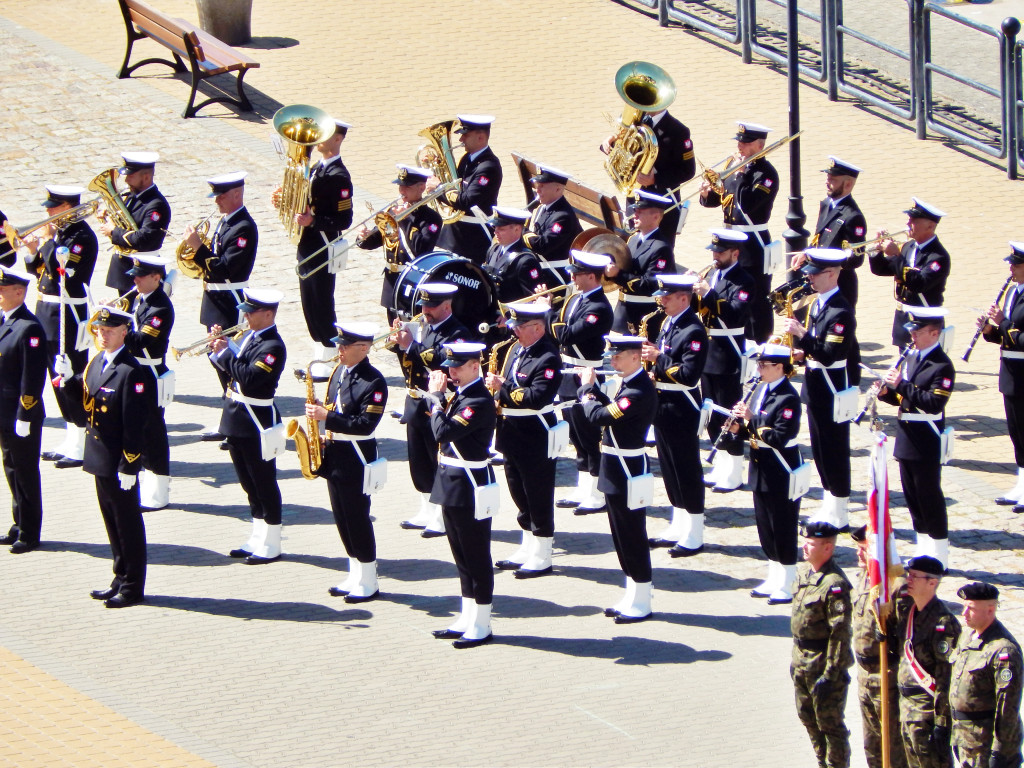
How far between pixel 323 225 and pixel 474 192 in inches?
52.6

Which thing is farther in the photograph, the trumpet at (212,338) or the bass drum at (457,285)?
the bass drum at (457,285)

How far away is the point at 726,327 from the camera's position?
13344mm

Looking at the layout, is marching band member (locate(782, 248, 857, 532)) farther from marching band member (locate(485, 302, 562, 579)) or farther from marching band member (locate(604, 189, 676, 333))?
marching band member (locate(485, 302, 562, 579))

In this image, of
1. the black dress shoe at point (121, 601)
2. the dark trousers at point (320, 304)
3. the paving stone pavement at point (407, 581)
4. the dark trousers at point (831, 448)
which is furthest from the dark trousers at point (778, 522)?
the dark trousers at point (320, 304)

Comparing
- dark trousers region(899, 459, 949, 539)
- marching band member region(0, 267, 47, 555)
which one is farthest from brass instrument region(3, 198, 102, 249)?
dark trousers region(899, 459, 949, 539)

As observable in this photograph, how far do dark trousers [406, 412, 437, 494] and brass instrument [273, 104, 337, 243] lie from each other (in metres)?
2.89

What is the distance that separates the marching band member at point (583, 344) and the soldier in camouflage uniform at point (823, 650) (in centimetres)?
323

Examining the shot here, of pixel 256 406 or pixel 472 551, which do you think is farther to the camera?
pixel 256 406

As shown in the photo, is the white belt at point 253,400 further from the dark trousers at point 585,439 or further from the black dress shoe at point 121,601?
the dark trousers at point 585,439

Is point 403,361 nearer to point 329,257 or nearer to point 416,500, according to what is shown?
point 416,500

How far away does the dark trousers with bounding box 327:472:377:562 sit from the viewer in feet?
38.4

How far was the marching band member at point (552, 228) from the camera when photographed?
14.1 m

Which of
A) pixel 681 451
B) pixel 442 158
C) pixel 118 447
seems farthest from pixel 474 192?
pixel 118 447

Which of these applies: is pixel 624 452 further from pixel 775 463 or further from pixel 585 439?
pixel 585 439
